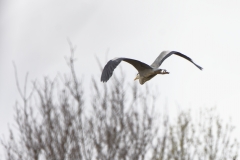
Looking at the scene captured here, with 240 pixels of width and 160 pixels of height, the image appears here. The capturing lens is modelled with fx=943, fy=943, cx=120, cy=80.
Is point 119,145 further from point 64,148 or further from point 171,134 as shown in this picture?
point 171,134

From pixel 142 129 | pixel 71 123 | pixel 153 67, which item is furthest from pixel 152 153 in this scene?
pixel 153 67

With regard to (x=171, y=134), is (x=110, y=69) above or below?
above

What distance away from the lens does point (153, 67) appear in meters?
10.5

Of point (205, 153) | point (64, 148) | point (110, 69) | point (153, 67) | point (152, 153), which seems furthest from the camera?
point (205, 153)

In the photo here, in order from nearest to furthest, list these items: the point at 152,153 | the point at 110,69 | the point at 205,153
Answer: the point at 110,69 → the point at 152,153 → the point at 205,153

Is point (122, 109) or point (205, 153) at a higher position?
point (122, 109)

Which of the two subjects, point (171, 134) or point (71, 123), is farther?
point (171, 134)

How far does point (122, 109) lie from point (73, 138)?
105 cm

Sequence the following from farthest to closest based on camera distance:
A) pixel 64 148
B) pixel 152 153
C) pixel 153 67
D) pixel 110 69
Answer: pixel 152 153
pixel 64 148
pixel 153 67
pixel 110 69

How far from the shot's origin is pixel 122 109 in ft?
55.8

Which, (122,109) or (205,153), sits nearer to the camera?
(122,109)

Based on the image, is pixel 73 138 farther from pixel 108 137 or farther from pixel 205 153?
pixel 205 153

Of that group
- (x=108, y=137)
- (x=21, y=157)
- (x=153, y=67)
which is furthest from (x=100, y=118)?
(x=153, y=67)

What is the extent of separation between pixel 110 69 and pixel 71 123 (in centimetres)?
716
